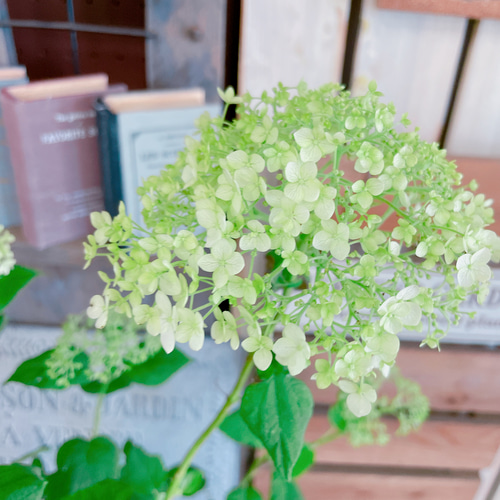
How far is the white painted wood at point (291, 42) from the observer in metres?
0.64

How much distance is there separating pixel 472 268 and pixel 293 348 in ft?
0.54

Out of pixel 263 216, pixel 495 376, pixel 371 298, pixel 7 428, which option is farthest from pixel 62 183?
pixel 495 376

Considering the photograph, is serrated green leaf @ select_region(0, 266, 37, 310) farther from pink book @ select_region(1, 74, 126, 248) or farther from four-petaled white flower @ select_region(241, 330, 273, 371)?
four-petaled white flower @ select_region(241, 330, 273, 371)

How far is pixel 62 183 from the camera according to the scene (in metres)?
0.66

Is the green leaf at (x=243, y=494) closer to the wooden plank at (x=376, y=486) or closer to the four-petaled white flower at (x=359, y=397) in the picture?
the wooden plank at (x=376, y=486)

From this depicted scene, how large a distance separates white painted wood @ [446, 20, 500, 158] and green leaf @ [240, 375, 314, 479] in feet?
1.76

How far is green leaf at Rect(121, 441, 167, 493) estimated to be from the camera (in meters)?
0.70

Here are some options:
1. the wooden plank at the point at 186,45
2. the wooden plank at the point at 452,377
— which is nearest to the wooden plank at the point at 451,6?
the wooden plank at the point at 186,45

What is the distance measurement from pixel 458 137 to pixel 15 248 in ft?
2.50

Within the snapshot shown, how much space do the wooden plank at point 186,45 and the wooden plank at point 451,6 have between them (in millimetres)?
243

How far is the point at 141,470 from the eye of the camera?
2.31 feet

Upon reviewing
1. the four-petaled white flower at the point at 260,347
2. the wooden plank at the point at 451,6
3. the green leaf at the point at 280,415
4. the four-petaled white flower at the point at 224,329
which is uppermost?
the wooden plank at the point at 451,6

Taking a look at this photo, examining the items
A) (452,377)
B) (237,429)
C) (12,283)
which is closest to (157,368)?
(237,429)

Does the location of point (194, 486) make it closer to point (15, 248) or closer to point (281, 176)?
A: point (15, 248)
